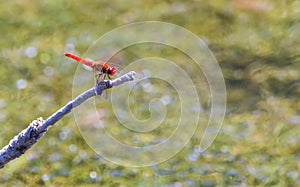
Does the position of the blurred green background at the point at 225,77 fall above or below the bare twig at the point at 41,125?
above

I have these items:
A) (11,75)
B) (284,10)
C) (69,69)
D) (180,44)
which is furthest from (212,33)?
(11,75)

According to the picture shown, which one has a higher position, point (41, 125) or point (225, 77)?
point (225, 77)

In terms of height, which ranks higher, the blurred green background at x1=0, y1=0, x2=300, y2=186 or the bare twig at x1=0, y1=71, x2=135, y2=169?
the blurred green background at x1=0, y1=0, x2=300, y2=186

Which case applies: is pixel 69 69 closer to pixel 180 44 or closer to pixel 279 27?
pixel 180 44

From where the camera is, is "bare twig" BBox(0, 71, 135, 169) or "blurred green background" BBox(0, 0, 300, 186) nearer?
"bare twig" BBox(0, 71, 135, 169)
